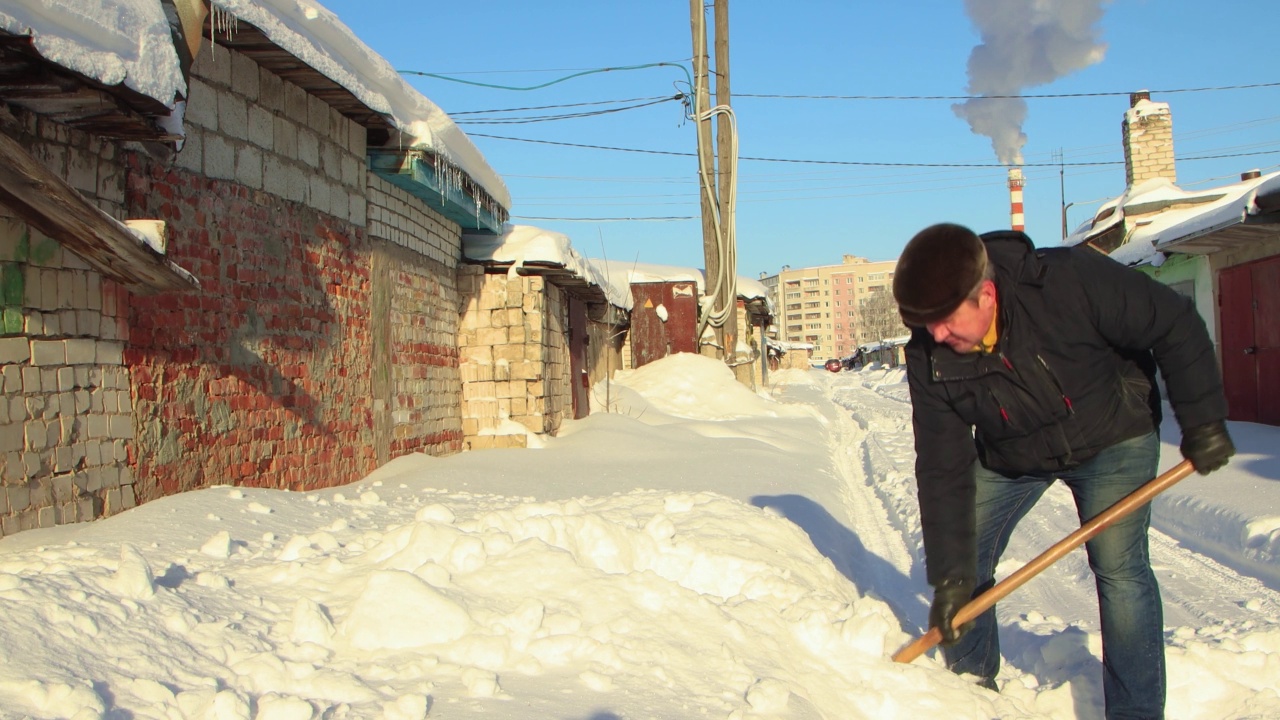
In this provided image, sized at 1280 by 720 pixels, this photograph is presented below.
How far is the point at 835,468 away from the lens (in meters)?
9.89

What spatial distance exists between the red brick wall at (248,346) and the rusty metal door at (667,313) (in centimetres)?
1035

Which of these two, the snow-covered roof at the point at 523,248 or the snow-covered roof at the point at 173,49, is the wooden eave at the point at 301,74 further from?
the snow-covered roof at the point at 523,248

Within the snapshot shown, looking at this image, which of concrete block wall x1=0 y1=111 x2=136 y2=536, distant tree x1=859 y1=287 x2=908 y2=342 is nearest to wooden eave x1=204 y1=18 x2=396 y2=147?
concrete block wall x1=0 y1=111 x2=136 y2=536

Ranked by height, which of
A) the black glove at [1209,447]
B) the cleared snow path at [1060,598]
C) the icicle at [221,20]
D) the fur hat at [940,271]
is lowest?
the cleared snow path at [1060,598]

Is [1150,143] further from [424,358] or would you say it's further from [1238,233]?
[424,358]

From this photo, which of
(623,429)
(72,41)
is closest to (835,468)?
(623,429)

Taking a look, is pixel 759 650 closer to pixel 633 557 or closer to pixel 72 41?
pixel 633 557

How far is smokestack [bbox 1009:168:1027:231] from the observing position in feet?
98.5

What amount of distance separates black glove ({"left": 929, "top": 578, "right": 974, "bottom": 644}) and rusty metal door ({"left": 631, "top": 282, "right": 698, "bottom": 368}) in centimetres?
1460

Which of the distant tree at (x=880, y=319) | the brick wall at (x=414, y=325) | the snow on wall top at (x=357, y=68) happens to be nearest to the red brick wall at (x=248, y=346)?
the brick wall at (x=414, y=325)

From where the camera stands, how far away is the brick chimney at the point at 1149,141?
63.9 ft

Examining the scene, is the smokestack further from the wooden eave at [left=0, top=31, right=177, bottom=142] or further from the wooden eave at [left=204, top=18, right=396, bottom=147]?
the wooden eave at [left=0, top=31, right=177, bottom=142]

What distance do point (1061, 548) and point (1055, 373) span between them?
53 cm

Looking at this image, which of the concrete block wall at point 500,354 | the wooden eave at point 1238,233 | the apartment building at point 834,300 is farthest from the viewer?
the apartment building at point 834,300
